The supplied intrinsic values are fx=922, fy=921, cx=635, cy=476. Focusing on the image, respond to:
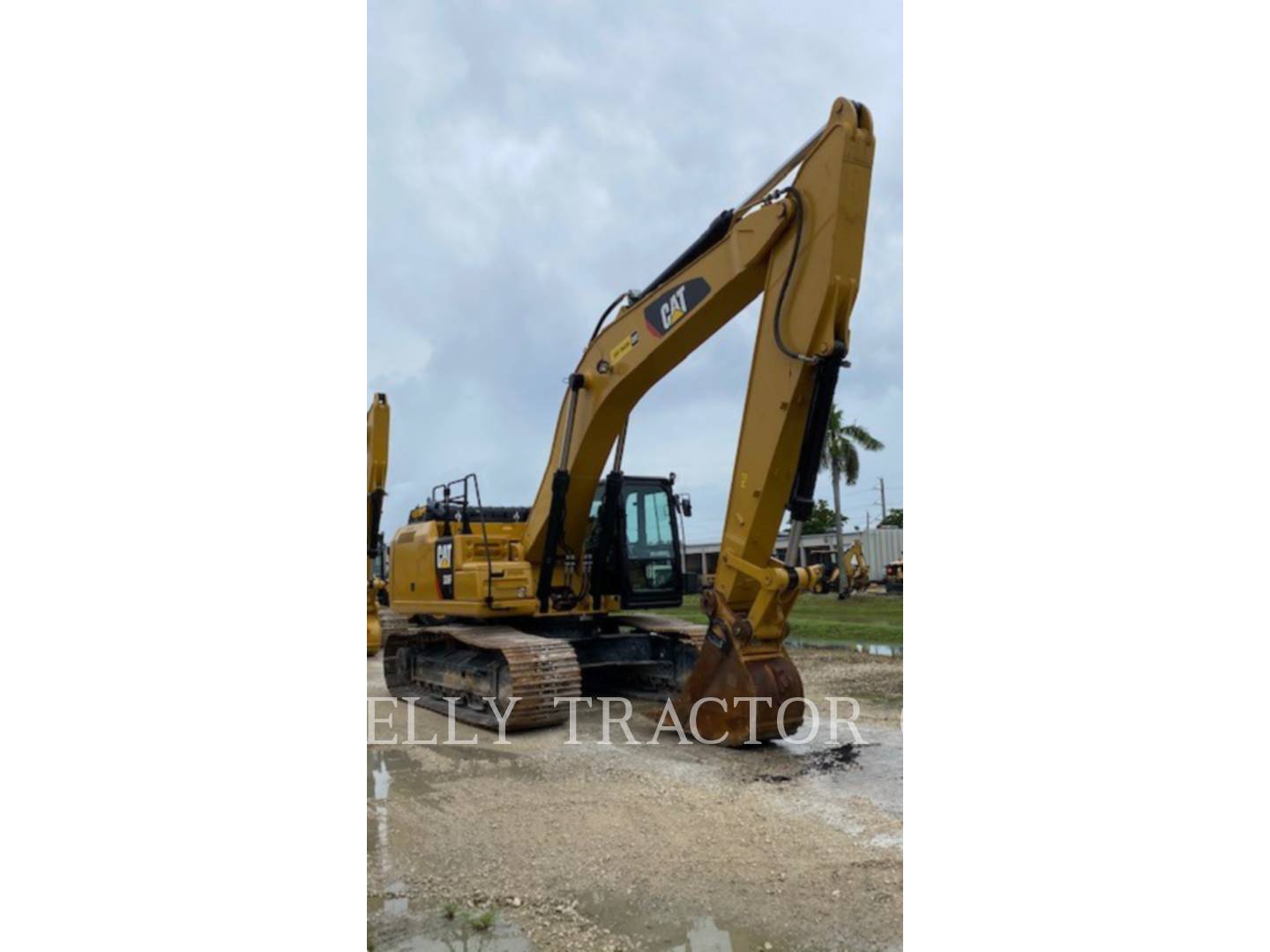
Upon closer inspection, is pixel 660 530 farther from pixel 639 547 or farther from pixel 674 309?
pixel 674 309

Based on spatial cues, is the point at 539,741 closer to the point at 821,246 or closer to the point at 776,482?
the point at 776,482

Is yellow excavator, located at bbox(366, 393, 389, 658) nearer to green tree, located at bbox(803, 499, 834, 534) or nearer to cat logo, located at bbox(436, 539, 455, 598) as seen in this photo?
cat logo, located at bbox(436, 539, 455, 598)

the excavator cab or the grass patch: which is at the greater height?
the excavator cab

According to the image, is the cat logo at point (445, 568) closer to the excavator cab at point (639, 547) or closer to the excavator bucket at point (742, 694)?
the excavator cab at point (639, 547)

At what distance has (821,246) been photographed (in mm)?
6570

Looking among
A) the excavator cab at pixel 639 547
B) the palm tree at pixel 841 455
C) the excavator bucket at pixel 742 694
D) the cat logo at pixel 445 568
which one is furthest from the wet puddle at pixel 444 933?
the palm tree at pixel 841 455

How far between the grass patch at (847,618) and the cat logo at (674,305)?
6.38m

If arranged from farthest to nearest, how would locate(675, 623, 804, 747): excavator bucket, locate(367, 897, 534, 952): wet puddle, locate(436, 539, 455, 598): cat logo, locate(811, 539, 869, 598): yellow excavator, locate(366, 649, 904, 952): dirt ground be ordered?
locate(436, 539, 455, 598): cat logo
locate(811, 539, 869, 598): yellow excavator
locate(675, 623, 804, 747): excavator bucket
locate(366, 649, 904, 952): dirt ground
locate(367, 897, 534, 952): wet puddle

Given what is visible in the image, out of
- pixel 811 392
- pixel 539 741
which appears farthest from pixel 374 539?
pixel 811 392

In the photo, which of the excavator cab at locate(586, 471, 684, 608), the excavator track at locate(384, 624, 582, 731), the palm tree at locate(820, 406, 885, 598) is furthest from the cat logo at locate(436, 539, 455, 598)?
the palm tree at locate(820, 406, 885, 598)

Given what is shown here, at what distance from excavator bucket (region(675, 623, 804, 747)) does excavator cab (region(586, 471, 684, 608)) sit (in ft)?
7.43

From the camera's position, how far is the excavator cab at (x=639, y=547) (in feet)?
31.1

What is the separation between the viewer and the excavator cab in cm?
947

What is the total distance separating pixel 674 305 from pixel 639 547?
2736 mm
